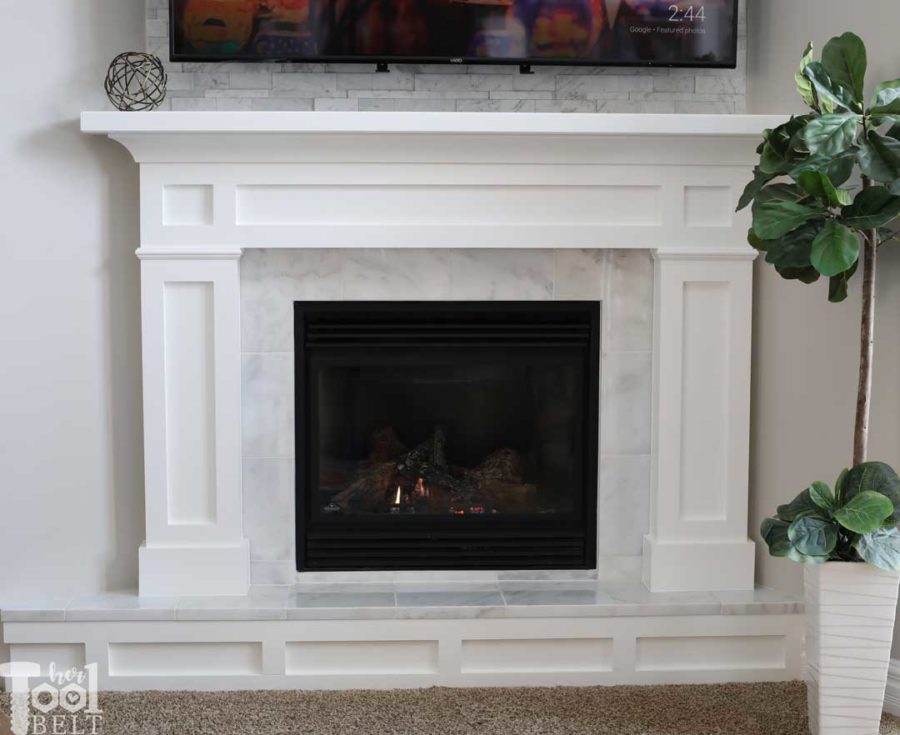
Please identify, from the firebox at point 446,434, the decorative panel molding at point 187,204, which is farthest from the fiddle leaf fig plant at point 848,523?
the decorative panel molding at point 187,204

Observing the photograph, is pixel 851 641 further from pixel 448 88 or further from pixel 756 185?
pixel 448 88

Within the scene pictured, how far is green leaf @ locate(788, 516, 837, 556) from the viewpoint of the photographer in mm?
2215

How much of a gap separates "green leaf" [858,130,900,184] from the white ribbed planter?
0.85 metres

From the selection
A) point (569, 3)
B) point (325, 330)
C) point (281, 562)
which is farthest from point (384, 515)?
point (569, 3)

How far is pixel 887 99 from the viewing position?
7.20 feet

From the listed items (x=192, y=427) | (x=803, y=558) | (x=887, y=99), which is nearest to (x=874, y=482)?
(x=803, y=558)

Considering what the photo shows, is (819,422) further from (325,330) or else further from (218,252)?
(218,252)

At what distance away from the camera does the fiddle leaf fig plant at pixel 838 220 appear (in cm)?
214

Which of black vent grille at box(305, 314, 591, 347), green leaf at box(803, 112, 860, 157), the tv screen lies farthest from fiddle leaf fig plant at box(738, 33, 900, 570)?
black vent grille at box(305, 314, 591, 347)

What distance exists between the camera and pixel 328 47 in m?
2.73

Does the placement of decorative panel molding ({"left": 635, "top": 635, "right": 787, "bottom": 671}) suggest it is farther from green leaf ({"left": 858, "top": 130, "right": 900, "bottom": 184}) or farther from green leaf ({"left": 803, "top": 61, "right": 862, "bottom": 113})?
green leaf ({"left": 803, "top": 61, "right": 862, "bottom": 113})

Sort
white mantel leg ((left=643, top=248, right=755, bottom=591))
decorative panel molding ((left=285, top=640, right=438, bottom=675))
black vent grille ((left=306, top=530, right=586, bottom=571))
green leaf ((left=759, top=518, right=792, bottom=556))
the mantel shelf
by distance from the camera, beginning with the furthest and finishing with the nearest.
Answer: black vent grille ((left=306, top=530, right=586, bottom=571)) < white mantel leg ((left=643, top=248, right=755, bottom=591)) < decorative panel molding ((left=285, top=640, right=438, bottom=675)) < the mantel shelf < green leaf ((left=759, top=518, right=792, bottom=556))

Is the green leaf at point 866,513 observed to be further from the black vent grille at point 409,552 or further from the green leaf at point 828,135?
the black vent grille at point 409,552

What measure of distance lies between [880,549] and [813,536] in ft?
0.49
